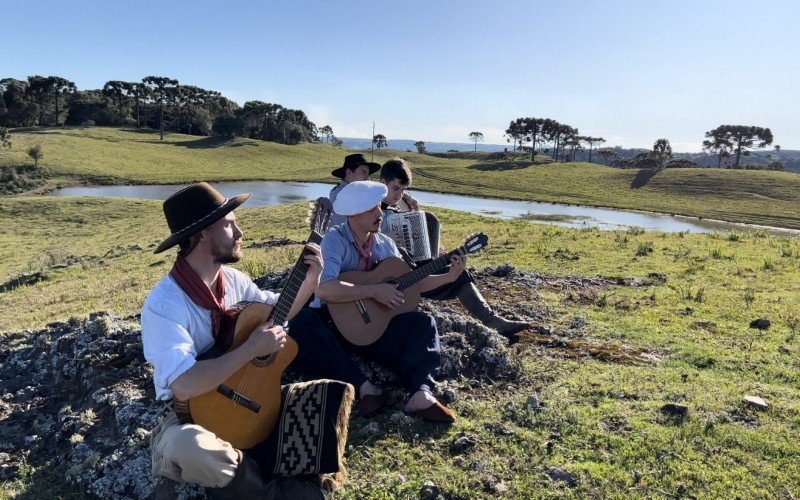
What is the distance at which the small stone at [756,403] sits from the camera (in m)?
4.76

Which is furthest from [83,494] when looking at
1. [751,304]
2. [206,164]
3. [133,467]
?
[206,164]

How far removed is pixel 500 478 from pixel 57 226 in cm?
2851

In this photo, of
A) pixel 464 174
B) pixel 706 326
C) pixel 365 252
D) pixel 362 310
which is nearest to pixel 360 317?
pixel 362 310

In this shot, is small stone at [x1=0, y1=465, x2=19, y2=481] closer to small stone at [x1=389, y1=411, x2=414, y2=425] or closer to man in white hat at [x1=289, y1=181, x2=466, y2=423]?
man in white hat at [x1=289, y1=181, x2=466, y2=423]

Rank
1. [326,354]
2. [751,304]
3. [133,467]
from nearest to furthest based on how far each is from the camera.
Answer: [133,467], [326,354], [751,304]

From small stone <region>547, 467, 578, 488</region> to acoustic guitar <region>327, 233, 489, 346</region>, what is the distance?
175 cm

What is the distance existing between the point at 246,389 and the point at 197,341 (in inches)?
16.3

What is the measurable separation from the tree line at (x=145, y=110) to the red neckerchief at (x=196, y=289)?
88.0 metres

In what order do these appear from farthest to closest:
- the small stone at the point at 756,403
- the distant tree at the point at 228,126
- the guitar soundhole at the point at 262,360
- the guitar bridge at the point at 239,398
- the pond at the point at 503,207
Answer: the distant tree at the point at 228,126 → the pond at the point at 503,207 → the small stone at the point at 756,403 → the guitar soundhole at the point at 262,360 → the guitar bridge at the point at 239,398

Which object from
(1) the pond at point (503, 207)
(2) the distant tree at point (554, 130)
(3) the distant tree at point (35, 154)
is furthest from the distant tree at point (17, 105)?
(2) the distant tree at point (554, 130)

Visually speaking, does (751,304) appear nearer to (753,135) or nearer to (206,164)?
(206,164)

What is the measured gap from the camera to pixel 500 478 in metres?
3.75

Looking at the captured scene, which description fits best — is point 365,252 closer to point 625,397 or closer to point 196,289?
point 196,289

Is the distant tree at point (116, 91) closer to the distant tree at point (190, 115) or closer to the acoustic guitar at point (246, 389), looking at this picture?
the distant tree at point (190, 115)
